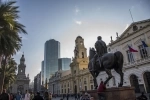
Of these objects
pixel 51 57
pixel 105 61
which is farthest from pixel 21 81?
pixel 51 57

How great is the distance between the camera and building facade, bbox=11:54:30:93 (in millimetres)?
62997

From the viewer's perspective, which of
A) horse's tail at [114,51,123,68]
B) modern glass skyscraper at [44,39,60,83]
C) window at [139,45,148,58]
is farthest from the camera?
modern glass skyscraper at [44,39,60,83]

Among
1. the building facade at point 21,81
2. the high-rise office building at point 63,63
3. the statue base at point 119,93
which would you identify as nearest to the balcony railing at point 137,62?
the statue base at point 119,93

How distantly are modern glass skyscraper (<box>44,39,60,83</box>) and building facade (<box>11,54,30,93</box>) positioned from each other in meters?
66.6

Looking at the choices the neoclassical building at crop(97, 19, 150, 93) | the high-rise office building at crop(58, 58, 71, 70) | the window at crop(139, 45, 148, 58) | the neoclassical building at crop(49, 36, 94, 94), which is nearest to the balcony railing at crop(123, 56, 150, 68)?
the neoclassical building at crop(97, 19, 150, 93)

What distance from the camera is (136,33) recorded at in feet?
95.1

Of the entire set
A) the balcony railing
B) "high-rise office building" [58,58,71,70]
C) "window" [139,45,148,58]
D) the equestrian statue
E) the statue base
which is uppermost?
"high-rise office building" [58,58,71,70]

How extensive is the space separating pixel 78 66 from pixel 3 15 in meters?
45.5

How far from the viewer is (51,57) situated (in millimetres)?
140875

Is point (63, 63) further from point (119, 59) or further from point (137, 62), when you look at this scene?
point (119, 59)

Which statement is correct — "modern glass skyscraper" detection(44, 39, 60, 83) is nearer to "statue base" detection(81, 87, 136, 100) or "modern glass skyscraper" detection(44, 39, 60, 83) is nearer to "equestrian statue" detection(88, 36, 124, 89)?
"equestrian statue" detection(88, 36, 124, 89)

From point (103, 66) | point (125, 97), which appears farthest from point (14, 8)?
point (125, 97)

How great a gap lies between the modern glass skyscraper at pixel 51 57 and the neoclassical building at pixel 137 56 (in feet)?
352

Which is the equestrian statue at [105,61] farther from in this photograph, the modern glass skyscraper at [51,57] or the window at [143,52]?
the modern glass skyscraper at [51,57]
